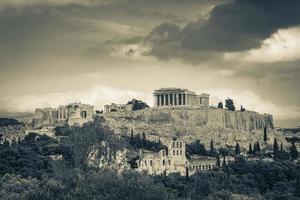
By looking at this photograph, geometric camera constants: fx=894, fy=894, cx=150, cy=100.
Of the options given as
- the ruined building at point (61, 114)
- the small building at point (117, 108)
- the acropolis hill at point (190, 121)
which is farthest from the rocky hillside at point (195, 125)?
the ruined building at point (61, 114)

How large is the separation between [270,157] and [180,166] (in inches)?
484

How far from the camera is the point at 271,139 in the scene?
155750 millimetres

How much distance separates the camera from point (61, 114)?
163 metres

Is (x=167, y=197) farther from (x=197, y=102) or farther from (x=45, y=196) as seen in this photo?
(x=197, y=102)

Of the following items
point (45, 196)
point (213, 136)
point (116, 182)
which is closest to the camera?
point (45, 196)

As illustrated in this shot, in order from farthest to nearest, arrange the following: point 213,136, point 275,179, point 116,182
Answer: point 213,136 < point 275,179 < point 116,182

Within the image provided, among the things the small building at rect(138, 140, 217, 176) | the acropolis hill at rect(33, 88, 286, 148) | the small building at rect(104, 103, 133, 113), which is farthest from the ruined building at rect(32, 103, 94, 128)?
the small building at rect(138, 140, 217, 176)

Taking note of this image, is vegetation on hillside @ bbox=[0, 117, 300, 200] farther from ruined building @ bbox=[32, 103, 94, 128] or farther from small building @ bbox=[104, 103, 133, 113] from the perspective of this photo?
small building @ bbox=[104, 103, 133, 113]

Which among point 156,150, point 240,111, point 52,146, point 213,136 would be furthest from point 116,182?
point 240,111

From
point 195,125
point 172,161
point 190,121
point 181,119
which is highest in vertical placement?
point 181,119

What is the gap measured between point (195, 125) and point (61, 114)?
988 inches

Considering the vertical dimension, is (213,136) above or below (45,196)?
above

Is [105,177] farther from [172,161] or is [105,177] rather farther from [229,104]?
[229,104]

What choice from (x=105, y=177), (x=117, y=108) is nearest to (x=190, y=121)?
(x=117, y=108)
